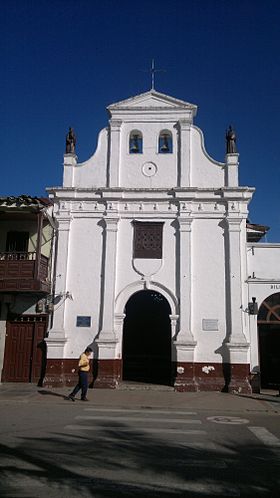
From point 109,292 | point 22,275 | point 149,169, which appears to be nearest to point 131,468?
point 109,292

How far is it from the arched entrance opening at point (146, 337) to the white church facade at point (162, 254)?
211 cm

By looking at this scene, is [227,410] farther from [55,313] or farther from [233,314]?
[55,313]

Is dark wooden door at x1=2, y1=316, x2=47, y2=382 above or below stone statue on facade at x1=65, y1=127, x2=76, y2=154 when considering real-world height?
below

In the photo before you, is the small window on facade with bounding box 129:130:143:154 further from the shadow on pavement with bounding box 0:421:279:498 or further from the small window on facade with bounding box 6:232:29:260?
the shadow on pavement with bounding box 0:421:279:498

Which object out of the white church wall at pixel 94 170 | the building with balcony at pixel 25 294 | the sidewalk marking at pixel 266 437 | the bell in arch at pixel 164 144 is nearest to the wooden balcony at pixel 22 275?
the building with balcony at pixel 25 294

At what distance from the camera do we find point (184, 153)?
649 inches

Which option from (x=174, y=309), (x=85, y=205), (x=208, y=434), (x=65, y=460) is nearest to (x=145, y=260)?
(x=174, y=309)

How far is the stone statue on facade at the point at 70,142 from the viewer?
16984mm

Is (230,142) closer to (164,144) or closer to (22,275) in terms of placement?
(164,144)

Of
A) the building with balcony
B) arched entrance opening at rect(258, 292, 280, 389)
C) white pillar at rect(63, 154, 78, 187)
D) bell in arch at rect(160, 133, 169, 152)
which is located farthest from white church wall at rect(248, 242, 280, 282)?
the building with balcony

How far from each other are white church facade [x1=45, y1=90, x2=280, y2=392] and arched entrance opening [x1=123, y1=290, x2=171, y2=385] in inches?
83.2

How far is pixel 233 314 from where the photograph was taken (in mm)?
15094

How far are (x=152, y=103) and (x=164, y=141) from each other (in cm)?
151

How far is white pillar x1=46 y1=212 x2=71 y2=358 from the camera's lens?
15164 mm
